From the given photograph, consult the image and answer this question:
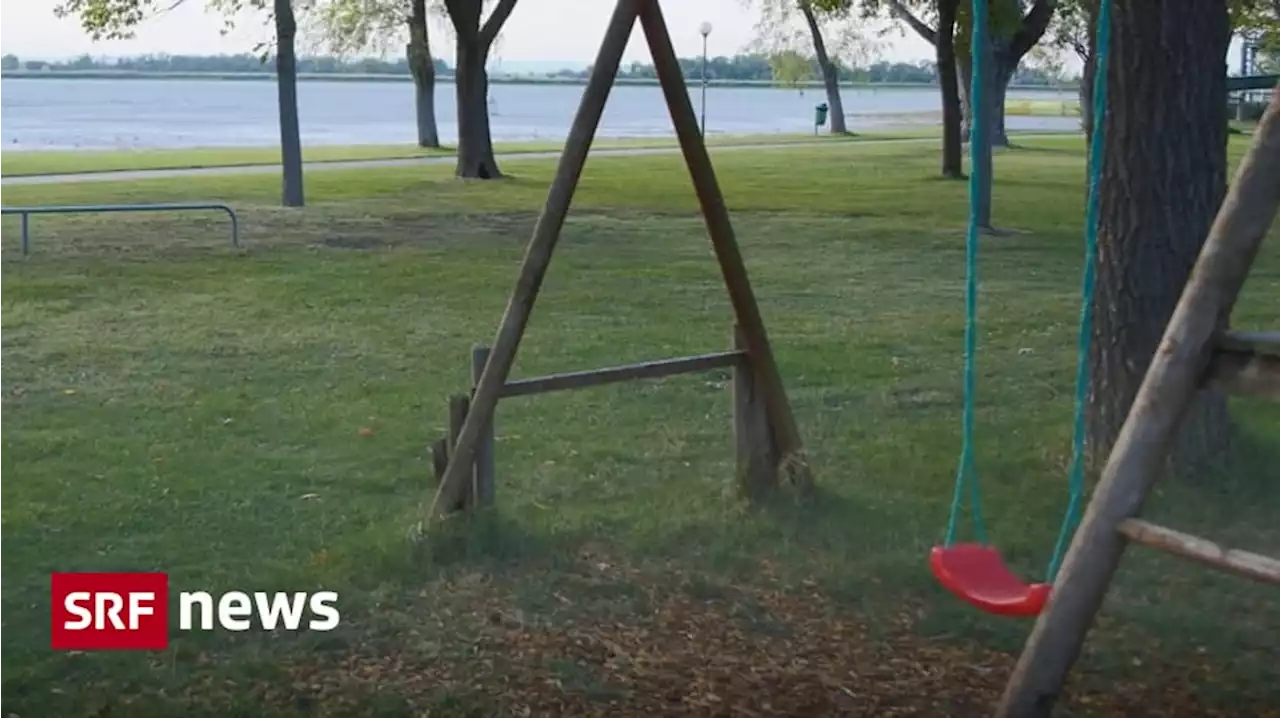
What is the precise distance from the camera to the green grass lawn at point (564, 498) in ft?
15.8

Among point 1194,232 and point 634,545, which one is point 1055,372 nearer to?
point 1194,232

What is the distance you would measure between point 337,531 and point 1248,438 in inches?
148

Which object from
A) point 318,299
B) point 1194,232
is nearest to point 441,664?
point 1194,232

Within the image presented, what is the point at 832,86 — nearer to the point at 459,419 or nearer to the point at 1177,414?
the point at 459,419

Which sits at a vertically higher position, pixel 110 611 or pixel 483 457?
pixel 483 457

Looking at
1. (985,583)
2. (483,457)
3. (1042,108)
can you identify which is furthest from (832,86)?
(985,583)

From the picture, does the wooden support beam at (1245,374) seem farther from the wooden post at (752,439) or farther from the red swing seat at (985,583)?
the wooden post at (752,439)

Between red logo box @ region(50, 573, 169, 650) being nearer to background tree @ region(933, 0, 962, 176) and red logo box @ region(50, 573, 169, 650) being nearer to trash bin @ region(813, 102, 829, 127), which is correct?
background tree @ region(933, 0, 962, 176)

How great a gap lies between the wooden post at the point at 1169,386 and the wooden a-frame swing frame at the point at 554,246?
238 centimetres

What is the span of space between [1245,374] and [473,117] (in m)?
24.8

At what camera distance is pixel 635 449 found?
7688 mm

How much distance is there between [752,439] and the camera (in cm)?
654

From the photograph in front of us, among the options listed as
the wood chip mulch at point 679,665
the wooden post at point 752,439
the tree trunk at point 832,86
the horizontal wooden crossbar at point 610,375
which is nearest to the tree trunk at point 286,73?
the wooden post at point 752,439

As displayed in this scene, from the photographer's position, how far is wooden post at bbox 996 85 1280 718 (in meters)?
3.75
